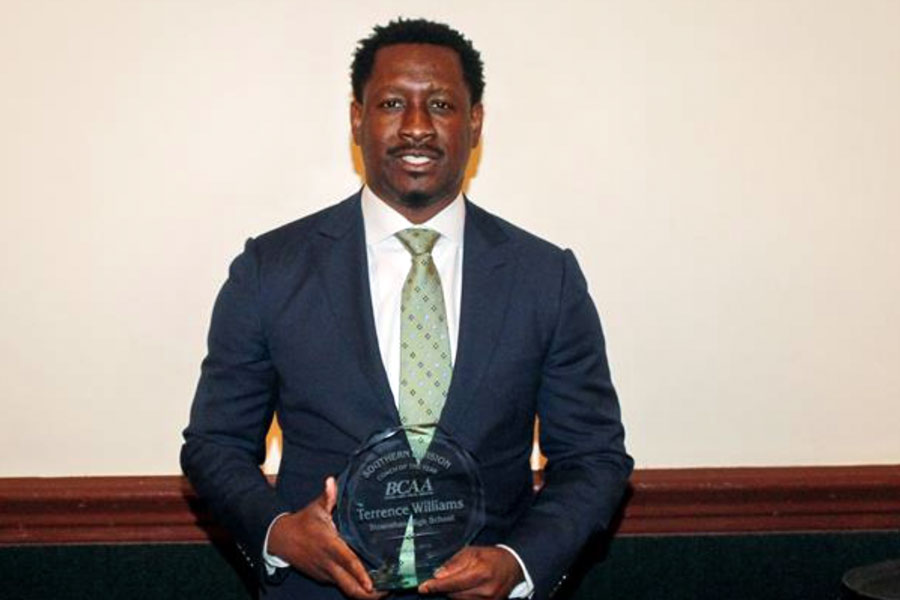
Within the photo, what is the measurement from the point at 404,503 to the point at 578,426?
393mm

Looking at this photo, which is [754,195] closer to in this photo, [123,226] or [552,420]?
[552,420]

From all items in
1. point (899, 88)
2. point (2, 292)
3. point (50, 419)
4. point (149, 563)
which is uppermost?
point (899, 88)

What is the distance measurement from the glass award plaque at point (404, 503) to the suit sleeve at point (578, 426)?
17 cm

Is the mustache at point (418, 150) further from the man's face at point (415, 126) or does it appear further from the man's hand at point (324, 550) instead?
the man's hand at point (324, 550)

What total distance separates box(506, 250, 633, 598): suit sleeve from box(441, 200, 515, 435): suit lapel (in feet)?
0.34

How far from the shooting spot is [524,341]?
2367 millimetres

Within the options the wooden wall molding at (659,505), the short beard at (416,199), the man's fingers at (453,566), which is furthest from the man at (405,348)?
the wooden wall molding at (659,505)

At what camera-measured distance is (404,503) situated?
83.9 inches

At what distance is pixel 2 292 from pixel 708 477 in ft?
4.65

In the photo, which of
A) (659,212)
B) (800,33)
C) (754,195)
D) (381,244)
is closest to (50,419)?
(381,244)

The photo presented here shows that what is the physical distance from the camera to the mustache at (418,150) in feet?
7.63

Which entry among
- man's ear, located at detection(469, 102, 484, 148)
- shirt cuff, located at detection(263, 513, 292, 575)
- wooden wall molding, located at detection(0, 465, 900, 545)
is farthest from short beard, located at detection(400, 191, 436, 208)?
wooden wall molding, located at detection(0, 465, 900, 545)

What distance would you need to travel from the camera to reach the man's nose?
2314 millimetres

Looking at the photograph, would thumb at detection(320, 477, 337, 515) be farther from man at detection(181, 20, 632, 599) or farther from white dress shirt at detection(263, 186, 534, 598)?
white dress shirt at detection(263, 186, 534, 598)
